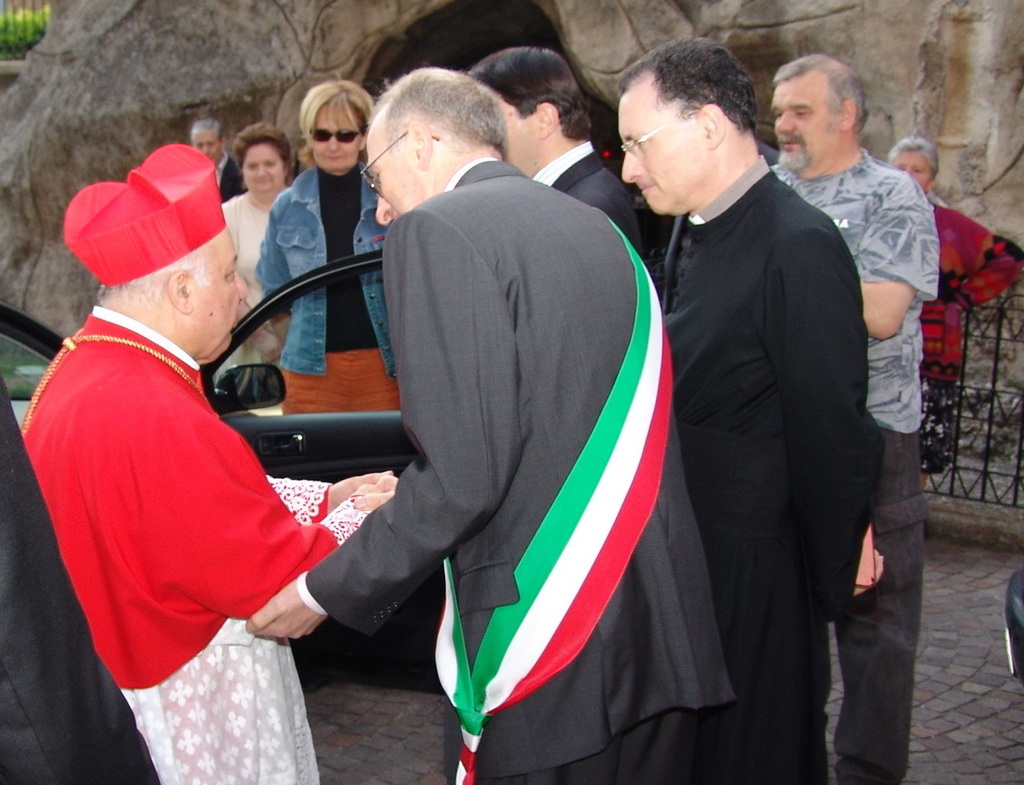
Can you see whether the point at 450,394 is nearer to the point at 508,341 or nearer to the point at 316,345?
the point at 508,341

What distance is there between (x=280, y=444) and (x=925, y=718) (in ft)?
8.30

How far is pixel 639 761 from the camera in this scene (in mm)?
1999

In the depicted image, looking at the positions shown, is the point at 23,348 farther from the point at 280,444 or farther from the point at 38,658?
the point at 38,658

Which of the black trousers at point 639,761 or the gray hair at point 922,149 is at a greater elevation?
the gray hair at point 922,149

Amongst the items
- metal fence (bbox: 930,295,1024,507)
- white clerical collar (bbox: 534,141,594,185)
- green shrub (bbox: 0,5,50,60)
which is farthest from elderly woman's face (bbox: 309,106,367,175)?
green shrub (bbox: 0,5,50,60)

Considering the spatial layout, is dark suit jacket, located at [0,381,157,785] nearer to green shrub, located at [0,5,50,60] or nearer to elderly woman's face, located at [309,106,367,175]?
elderly woman's face, located at [309,106,367,175]

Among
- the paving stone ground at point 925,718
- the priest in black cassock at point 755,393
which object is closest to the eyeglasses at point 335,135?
the paving stone ground at point 925,718

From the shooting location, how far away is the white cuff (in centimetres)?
205

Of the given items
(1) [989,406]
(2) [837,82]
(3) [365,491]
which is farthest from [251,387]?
(1) [989,406]

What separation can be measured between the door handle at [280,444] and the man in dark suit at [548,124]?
1.18 metres

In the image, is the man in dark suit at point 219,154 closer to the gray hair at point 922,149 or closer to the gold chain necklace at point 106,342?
the gray hair at point 922,149

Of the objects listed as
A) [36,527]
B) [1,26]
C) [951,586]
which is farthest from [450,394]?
[1,26]

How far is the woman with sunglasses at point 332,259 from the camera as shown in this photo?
13.2 ft

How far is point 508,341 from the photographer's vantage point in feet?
5.99
